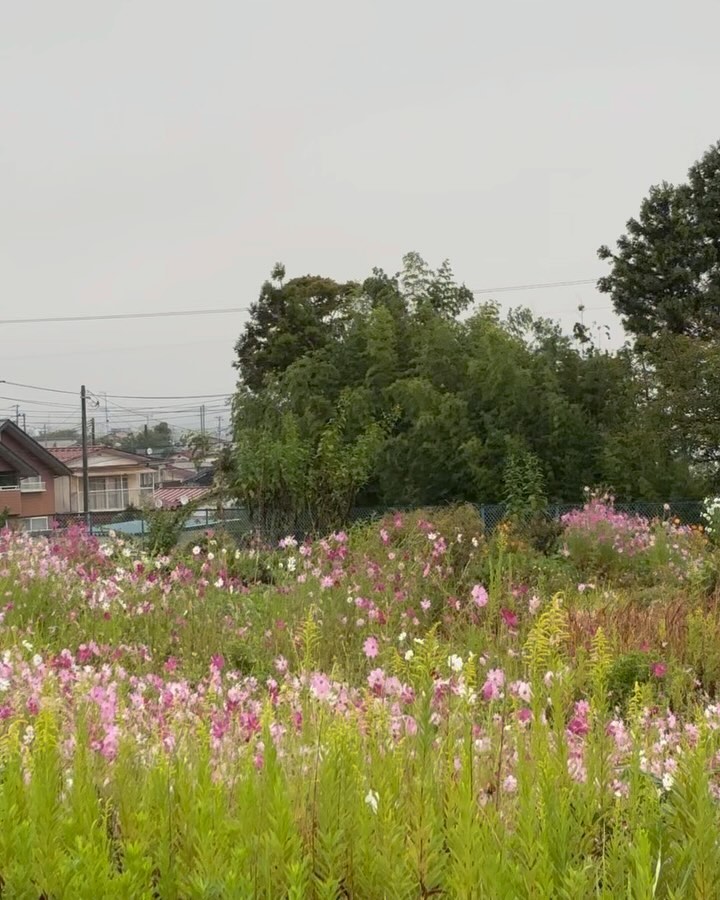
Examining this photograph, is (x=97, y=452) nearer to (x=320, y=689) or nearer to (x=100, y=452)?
(x=100, y=452)

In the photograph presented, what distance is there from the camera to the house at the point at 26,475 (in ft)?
128

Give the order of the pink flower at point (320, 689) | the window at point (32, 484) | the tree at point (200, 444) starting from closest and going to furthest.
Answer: the pink flower at point (320, 689) < the tree at point (200, 444) < the window at point (32, 484)

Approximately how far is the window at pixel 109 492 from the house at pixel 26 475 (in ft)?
57.8

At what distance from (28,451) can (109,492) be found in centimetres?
2028

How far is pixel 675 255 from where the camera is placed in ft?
80.5

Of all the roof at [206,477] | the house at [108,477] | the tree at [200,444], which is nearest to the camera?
the roof at [206,477]

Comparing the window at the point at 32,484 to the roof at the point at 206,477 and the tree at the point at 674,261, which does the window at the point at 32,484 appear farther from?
the tree at the point at 674,261

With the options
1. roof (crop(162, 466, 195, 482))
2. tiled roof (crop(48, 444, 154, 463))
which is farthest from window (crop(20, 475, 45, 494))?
roof (crop(162, 466, 195, 482))

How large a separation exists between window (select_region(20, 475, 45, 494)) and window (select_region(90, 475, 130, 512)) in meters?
18.8

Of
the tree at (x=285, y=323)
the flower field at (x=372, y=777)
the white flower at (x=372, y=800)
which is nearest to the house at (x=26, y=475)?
the tree at (x=285, y=323)

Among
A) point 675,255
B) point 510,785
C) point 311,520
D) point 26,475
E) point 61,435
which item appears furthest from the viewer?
point 61,435

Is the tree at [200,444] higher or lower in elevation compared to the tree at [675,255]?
lower

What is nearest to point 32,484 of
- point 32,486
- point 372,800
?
point 32,486

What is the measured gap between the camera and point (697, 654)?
17.4 feet
